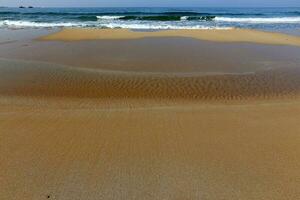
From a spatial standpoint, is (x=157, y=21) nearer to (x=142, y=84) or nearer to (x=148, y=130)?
(x=142, y=84)

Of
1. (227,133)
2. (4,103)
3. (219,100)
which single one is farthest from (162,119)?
(4,103)

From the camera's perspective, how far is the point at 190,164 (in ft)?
12.5

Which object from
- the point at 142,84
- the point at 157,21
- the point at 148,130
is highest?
the point at 148,130

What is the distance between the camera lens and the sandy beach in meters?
3.36

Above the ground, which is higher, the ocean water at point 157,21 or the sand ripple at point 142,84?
the sand ripple at point 142,84

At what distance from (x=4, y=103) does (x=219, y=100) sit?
3912 mm

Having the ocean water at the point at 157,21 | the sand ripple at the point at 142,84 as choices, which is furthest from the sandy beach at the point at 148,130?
the ocean water at the point at 157,21

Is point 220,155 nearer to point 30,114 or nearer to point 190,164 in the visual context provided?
point 190,164

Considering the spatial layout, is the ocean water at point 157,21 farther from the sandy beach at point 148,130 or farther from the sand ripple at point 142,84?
the sandy beach at point 148,130

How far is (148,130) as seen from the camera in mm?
4828

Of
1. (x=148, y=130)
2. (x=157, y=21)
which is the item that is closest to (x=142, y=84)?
(x=148, y=130)

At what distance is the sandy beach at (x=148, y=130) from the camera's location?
3.36 m

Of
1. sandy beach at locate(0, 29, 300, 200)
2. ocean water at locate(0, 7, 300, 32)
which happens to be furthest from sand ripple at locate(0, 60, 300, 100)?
ocean water at locate(0, 7, 300, 32)

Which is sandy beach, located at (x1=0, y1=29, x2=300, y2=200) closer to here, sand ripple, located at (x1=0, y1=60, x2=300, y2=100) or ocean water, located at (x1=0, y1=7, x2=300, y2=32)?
sand ripple, located at (x1=0, y1=60, x2=300, y2=100)
